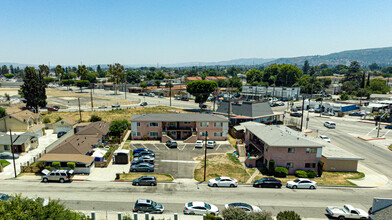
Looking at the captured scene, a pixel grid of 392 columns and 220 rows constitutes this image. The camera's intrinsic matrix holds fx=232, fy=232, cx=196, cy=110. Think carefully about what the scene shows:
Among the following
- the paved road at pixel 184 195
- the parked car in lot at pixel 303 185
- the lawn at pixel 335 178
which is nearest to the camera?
the paved road at pixel 184 195

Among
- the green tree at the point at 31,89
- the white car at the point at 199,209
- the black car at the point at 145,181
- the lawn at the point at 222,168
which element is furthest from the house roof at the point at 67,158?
the green tree at the point at 31,89

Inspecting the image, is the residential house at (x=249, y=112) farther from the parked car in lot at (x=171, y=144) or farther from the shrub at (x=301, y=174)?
the shrub at (x=301, y=174)

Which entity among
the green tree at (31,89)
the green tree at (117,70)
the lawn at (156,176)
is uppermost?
the green tree at (117,70)

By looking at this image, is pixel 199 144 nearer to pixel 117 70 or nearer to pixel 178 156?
pixel 178 156

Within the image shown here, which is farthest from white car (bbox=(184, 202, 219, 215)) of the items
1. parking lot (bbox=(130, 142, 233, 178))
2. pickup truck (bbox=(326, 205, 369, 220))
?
pickup truck (bbox=(326, 205, 369, 220))

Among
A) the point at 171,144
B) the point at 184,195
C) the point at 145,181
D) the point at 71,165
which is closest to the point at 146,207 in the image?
the point at 184,195

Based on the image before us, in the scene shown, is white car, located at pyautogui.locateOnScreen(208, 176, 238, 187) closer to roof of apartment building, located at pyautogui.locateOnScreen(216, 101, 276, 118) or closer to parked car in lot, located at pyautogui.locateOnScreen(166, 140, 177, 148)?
parked car in lot, located at pyautogui.locateOnScreen(166, 140, 177, 148)

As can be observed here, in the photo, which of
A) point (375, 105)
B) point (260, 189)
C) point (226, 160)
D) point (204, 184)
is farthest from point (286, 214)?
point (375, 105)
